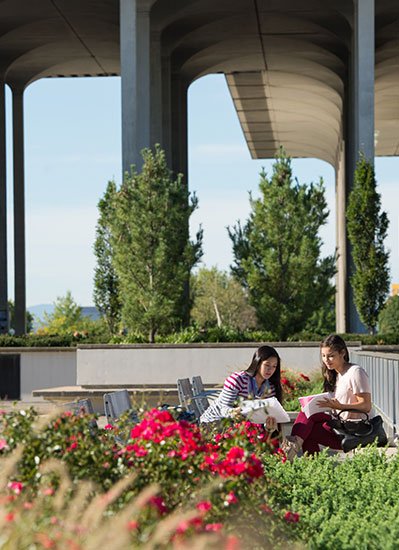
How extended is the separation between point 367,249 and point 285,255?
2.05 metres

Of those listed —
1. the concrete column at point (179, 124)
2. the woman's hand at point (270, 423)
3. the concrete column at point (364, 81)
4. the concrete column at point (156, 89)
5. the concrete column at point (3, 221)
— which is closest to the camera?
the woman's hand at point (270, 423)

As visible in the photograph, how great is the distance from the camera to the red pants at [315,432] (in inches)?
388

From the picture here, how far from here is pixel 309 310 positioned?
27703mm

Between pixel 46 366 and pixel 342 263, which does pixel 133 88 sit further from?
pixel 342 263

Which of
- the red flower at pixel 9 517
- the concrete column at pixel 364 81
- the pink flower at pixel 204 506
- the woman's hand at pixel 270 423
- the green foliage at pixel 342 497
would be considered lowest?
the green foliage at pixel 342 497

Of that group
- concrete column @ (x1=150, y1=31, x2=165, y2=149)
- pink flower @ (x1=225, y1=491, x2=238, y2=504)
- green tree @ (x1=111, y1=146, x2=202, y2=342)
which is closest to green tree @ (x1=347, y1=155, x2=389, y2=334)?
green tree @ (x1=111, y1=146, x2=202, y2=342)

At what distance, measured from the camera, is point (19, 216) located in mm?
43406

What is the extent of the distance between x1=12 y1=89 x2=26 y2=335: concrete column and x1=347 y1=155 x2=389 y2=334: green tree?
19172 millimetres

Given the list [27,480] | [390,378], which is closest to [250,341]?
[390,378]

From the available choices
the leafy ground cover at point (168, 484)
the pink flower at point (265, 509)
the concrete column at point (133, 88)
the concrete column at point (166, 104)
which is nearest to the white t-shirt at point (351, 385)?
the leafy ground cover at point (168, 484)

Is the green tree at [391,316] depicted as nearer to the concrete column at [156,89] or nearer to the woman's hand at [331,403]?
the concrete column at [156,89]

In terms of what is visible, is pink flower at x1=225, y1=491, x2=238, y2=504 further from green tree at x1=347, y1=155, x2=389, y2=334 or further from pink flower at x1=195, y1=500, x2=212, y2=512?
green tree at x1=347, y1=155, x2=389, y2=334

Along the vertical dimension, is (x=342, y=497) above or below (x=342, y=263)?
below

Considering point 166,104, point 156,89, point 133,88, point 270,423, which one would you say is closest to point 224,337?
point 133,88
